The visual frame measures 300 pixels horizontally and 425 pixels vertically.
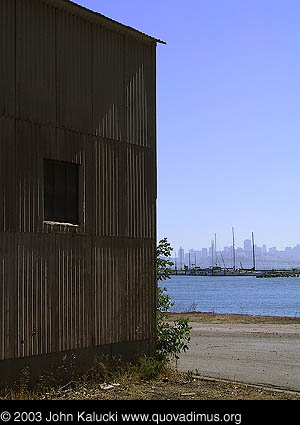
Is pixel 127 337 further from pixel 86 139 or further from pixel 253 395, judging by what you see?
pixel 86 139

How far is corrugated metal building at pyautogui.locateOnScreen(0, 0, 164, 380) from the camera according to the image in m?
12.9

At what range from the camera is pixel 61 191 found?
551 inches

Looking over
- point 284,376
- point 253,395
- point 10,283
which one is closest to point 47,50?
point 10,283

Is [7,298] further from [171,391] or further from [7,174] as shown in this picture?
[171,391]

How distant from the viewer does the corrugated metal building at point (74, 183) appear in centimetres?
1288

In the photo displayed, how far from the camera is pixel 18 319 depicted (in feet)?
41.8

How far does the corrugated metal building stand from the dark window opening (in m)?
0.02

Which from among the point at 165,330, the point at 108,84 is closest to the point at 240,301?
the point at 165,330

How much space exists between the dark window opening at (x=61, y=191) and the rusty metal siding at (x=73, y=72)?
795mm

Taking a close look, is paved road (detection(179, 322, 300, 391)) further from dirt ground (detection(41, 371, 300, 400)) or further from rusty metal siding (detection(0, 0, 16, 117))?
rusty metal siding (detection(0, 0, 16, 117))

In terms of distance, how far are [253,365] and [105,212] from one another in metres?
6.87

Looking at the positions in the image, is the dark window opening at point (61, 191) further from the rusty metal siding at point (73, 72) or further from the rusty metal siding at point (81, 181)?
the rusty metal siding at point (73, 72)

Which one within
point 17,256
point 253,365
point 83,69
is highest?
point 83,69

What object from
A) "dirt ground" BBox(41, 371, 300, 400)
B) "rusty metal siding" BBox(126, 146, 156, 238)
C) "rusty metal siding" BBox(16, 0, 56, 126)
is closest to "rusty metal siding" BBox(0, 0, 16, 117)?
"rusty metal siding" BBox(16, 0, 56, 126)
